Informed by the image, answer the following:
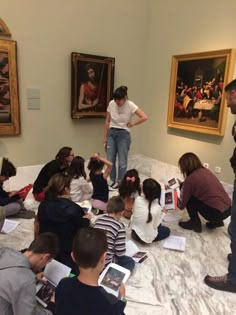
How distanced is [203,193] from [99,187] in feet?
3.86

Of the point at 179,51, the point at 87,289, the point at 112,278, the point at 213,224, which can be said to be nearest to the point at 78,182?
the point at 112,278

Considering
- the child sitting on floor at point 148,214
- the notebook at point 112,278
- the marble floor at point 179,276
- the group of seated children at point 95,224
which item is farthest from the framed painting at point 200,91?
the notebook at point 112,278

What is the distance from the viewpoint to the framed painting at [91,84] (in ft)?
13.9

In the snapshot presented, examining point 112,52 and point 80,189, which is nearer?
point 80,189

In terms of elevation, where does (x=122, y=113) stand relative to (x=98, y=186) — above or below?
above

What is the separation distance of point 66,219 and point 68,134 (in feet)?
8.68

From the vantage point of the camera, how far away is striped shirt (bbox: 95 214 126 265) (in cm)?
209

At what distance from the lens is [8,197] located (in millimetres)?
3107

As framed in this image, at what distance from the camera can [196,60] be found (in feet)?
13.3

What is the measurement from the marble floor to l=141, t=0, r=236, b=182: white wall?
1.46m

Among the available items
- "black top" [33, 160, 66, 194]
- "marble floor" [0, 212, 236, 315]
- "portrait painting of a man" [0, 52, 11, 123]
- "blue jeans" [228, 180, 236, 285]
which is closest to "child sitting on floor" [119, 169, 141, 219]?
"marble floor" [0, 212, 236, 315]

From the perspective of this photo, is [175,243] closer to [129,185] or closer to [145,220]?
[145,220]

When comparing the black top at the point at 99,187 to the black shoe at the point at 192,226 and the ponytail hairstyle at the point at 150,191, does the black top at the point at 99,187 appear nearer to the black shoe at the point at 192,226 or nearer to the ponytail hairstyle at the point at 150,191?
the ponytail hairstyle at the point at 150,191

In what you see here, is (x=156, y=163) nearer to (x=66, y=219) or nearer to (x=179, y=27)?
(x=179, y=27)
